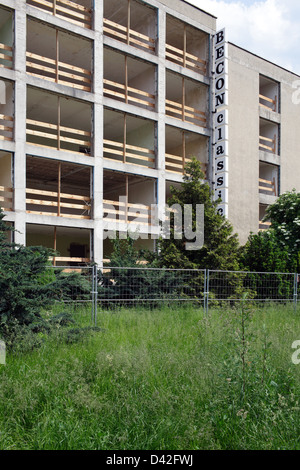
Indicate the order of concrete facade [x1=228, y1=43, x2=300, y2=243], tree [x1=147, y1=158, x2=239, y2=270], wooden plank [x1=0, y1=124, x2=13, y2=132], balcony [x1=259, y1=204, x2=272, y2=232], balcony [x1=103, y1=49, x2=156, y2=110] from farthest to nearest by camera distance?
balcony [x1=259, y1=204, x2=272, y2=232] → concrete facade [x1=228, y1=43, x2=300, y2=243] → balcony [x1=103, y1=49, x2=156, y2=110] → wooden plank [x1=0, y1=124, x2=13, y2=132] → tree [x1=147, y1=158, x2=239, y2=270]

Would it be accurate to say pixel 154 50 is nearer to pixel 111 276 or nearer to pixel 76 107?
pixel 76 107

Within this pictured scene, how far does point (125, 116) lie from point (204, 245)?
9423mm

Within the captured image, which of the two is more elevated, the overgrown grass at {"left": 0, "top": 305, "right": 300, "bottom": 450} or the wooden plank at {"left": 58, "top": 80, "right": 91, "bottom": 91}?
the wooden plank at {"left": 58, "top": 80, "right": 91, "bottom": 91}

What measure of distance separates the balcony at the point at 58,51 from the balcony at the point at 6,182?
3.62 m

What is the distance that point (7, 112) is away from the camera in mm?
16688

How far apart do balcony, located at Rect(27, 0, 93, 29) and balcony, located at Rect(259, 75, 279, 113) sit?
11044 millimetres

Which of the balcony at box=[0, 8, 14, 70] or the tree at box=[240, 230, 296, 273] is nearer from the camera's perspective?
the tree at box=[240, 230, 296, 273]

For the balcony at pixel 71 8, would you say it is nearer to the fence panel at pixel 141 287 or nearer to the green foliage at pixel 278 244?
the green foliage at pixel 278 244

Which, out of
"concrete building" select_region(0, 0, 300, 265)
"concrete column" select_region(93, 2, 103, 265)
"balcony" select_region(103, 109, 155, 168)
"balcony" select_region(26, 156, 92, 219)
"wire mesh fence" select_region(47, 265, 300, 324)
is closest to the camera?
"wire mesh fence" select_region(47, 265, 300, 324)

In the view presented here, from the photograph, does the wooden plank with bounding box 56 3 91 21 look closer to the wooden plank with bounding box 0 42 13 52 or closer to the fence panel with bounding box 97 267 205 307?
the wooden plank with bounding box 0 42 13 52

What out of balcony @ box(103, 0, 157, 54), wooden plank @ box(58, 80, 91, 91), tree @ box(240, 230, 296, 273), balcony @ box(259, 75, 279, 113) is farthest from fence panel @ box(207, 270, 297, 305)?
balcony @ box(259, 75, 279, 113)

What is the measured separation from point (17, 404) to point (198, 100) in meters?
20.8

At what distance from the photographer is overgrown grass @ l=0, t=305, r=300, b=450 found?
3523 millimetres

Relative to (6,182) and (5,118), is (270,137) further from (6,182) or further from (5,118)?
(6,182)
